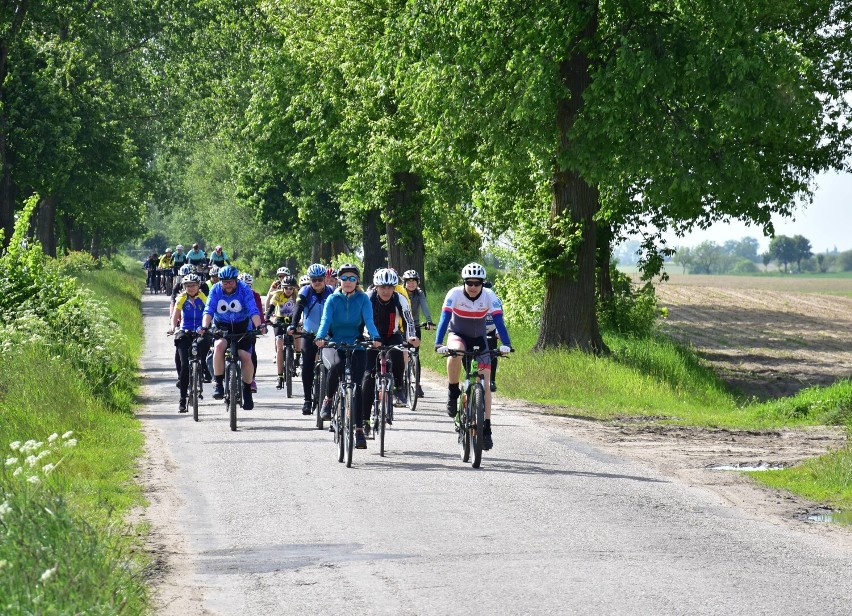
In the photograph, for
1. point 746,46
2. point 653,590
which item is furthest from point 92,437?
point 746,46

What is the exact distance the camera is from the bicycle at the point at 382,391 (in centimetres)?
1370

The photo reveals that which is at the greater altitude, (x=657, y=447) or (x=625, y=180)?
(x=625, y=180)

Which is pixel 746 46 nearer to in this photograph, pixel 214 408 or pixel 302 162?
pixel 214 408

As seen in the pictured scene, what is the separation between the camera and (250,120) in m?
47.2

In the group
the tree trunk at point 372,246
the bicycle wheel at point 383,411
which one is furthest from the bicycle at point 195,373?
the tree trunk at point 372,246

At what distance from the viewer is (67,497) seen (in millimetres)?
9211

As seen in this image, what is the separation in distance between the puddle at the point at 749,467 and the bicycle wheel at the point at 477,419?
2.50m

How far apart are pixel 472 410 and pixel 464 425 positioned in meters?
0.34

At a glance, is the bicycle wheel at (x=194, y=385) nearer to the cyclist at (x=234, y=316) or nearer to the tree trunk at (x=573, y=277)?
the cyclist at (x=234, y=316)

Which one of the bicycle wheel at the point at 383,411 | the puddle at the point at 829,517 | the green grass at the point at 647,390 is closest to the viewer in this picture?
the puddle at the point at 829,517

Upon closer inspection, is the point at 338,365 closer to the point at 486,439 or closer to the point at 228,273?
the point at 486,439

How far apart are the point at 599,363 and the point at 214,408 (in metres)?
7.43

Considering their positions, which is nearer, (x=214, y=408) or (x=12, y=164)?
(x=214, y=408)

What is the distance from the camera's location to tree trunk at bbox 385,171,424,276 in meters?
39.4
